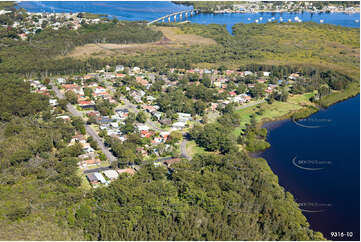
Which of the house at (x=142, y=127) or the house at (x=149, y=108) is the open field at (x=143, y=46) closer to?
the house at (x=149, y=108)

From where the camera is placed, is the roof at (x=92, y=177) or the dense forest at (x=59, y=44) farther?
the dense forest at (x=59, y=44)

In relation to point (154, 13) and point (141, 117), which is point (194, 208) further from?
point (154, 13)

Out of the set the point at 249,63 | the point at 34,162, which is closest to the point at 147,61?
the point at 249,63

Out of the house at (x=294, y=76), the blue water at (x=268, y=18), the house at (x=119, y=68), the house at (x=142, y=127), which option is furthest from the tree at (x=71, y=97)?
the blue water at (x=268, y=18)

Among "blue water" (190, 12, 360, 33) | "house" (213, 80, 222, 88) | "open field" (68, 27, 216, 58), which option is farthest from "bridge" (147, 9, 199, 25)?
"house" (213, 80, 222, 88)

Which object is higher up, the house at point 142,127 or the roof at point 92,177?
the house at point 142,127

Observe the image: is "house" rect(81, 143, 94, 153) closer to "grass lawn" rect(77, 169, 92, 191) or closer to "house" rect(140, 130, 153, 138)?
"grass lawn" rect(77, 169, 92, 191)
